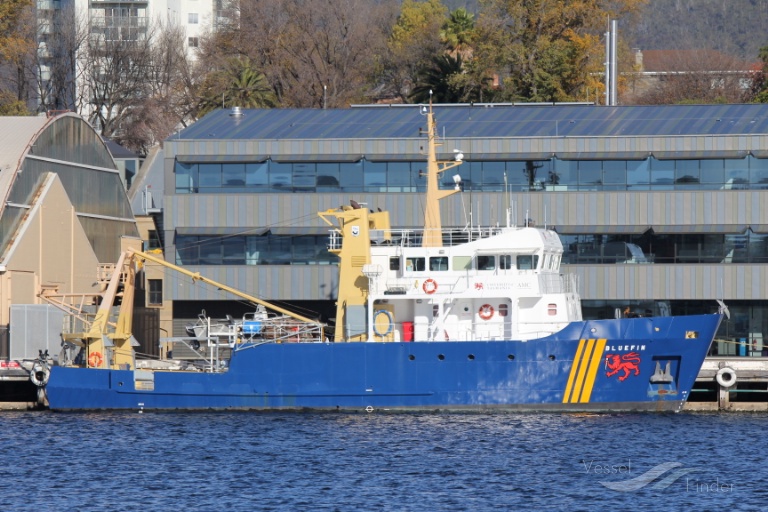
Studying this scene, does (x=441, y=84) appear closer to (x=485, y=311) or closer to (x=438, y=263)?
(x=438, y=263)

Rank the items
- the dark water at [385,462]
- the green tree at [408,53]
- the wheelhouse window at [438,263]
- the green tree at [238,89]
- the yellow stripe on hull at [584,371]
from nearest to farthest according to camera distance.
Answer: the dark water at [385,462] < the yellow stripe on hull at [584,371] < the wheelhouse window at [438,263] < the green tree at [238,89] < the green tree at [408,53]

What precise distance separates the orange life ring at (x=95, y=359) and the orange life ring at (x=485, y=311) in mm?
12414

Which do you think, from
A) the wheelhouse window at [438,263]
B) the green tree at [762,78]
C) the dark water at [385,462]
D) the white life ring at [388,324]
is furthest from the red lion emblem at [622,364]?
the green tree at [762,78]

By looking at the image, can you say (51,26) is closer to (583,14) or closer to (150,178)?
(150,178)

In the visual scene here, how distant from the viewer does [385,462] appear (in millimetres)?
32906

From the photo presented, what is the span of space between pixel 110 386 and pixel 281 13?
160ft

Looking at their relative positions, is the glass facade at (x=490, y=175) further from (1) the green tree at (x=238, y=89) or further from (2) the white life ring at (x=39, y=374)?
(1) the green tree at (x=238, y=89)

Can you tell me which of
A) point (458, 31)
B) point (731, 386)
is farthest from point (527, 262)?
point (458, 31)

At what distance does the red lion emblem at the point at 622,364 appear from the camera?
3997cm

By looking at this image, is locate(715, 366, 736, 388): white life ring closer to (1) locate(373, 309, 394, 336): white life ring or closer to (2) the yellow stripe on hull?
(2) the yellow stripe on hull

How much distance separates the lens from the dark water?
28750mm

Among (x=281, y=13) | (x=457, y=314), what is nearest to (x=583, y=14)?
(x=281, y=13)

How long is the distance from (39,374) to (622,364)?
18844 mm

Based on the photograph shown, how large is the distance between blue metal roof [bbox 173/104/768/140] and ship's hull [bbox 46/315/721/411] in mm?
13946
